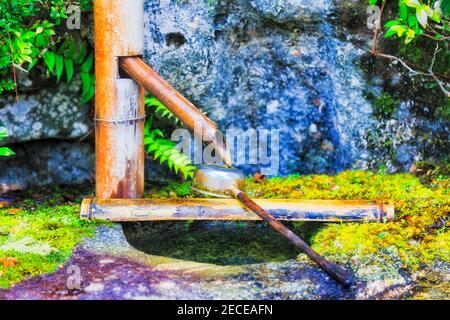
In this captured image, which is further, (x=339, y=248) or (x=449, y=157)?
(x=449, y=157)

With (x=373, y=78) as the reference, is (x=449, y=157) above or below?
below

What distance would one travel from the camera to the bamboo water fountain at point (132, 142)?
16.1 feet

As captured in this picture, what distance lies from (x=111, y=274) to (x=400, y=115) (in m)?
3.03

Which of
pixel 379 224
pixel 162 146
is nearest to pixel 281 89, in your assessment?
pixel 162 146

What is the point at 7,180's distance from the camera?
6.24 m

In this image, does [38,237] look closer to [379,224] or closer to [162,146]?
[162,146]

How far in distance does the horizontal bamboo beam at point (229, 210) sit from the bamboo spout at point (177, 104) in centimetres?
42

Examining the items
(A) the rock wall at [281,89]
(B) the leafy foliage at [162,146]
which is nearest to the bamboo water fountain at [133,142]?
(B) the leafy foliage at [162,146]

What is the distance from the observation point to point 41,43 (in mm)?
5738
